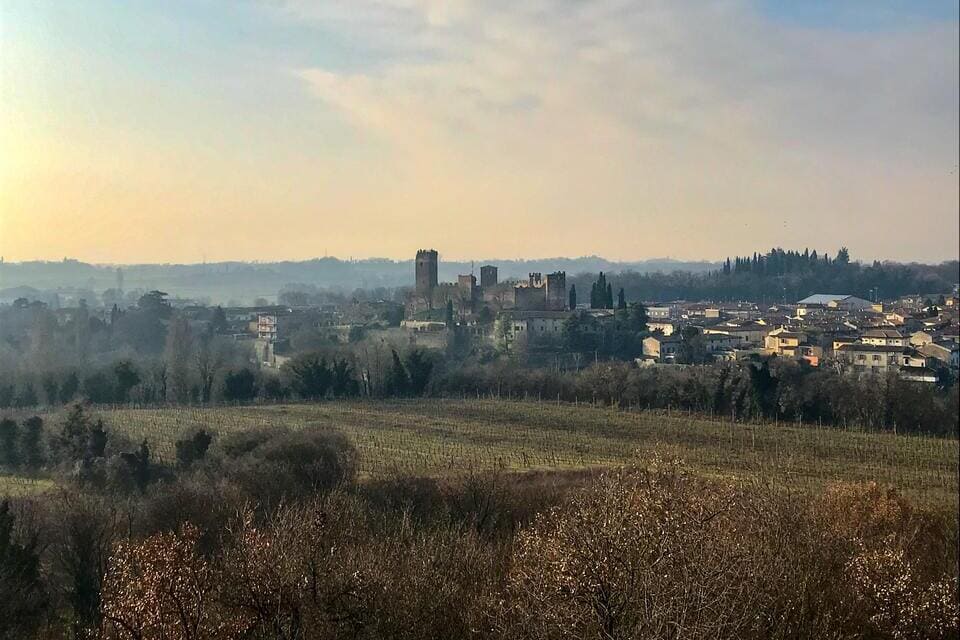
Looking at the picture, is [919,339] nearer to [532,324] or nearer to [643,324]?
[643,324]

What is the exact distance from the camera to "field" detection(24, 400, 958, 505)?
10211mm

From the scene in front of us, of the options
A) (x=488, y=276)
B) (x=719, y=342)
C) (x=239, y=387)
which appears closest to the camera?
(x=239, y=387)

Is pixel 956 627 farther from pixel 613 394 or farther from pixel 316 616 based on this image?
pixel 613 394

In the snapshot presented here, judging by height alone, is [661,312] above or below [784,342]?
above

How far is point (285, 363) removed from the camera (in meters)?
16.9

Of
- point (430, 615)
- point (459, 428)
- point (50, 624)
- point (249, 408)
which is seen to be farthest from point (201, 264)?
point (430, 615)

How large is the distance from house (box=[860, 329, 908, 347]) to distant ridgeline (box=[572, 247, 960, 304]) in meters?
0.71

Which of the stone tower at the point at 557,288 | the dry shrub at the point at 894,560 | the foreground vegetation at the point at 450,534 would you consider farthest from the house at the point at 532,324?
the dry shrub at the point at 894,560

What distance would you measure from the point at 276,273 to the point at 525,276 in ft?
27.2

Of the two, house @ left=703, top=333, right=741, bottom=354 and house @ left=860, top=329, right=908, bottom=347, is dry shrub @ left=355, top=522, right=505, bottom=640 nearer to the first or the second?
house @ left=860, top=329, right=908, bottom=347

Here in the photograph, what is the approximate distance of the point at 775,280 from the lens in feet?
71.2

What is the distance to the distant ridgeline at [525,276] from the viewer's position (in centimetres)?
1538

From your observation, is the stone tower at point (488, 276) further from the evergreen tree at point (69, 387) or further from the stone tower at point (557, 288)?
the evergreen tree at point (69, 387)

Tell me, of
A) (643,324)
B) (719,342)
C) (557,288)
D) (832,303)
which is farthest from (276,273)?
(832,303)
